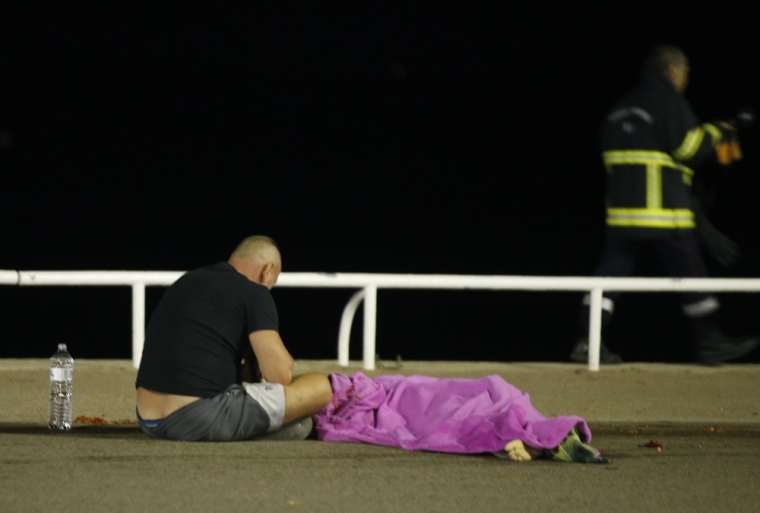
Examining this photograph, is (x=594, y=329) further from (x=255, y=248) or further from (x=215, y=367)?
(x=215, y=367)

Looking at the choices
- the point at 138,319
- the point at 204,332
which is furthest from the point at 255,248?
Answer: the point at 138,319

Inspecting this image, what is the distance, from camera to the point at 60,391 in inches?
305

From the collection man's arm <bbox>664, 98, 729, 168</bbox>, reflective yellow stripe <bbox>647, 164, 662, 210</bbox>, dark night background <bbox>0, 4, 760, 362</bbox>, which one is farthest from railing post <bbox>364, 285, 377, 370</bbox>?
dark night background <bbox>0, 4, 760, 362</bbox>

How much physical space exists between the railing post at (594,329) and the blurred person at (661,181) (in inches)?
8.2

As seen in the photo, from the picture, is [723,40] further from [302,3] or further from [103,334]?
[103,334]

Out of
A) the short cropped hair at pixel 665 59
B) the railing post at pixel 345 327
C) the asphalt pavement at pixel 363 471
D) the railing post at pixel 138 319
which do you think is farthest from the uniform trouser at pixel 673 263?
the railing post at pixel 138 319

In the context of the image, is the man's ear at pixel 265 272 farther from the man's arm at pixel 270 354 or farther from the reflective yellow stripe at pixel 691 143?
the reflective yellow stripe at pixel 691 143

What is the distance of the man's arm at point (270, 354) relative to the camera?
262 inches

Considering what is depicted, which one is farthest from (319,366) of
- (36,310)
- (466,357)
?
(36,310)

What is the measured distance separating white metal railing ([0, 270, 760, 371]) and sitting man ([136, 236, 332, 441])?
3.38m

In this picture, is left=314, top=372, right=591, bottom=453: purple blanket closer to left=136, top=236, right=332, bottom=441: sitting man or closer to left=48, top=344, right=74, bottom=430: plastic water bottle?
left=136, top=236, right=332, bottom=441: sitting man

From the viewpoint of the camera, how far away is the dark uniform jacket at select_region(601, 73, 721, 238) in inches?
416

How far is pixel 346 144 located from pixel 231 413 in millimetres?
15263

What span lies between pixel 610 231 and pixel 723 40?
9965mm
